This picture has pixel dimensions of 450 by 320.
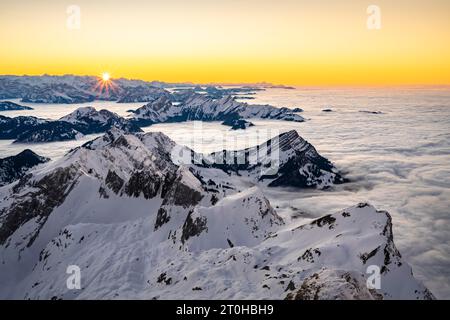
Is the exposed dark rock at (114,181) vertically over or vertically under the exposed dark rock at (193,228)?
over

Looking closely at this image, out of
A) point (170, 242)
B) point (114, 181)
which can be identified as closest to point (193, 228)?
point (170, 242)

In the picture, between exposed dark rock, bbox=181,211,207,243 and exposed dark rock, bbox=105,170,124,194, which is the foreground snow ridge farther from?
exposed dark rock, bbox=105,170,124,194

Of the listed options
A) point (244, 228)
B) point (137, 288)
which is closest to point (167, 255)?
point (137, 288)

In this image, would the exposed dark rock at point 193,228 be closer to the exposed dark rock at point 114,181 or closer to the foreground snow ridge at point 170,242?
the foreground snow ridge at point 170,242

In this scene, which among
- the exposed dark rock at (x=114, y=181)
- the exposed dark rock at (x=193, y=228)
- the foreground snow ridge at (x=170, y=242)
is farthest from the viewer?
the exposed dark rock at (x=114, y=181)

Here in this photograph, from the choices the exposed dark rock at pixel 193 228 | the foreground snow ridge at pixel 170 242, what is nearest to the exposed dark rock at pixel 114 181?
the foreground snow ridge at pixel 170 242

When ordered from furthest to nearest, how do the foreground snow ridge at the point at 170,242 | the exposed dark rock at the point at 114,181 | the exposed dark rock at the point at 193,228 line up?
the exposed dark rock at the point at 114,181 < the exposed dark rock at the point at 193,228 < the foreground snow ridge at the point at 170,242

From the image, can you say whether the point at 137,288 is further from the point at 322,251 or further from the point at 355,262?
the point at 355,262

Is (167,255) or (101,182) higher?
(101,182)
